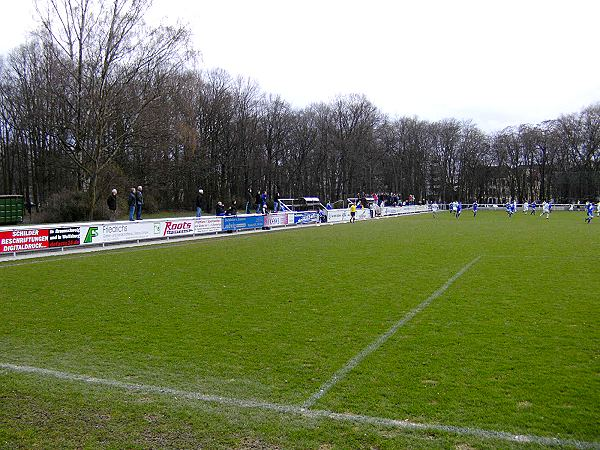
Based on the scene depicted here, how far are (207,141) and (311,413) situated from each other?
5904 cm

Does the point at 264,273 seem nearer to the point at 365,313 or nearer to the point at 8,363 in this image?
the point at 365,313

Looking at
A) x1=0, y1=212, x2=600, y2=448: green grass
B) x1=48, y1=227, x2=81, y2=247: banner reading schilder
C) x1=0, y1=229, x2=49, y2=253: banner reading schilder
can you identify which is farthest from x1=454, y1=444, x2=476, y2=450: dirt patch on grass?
x1=48, y1=227, x2=81, y2=247: banner reading schilder

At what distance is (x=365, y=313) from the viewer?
911 cm

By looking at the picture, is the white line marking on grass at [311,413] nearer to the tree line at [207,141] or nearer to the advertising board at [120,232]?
the advertising board at [120,232]

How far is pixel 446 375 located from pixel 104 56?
31817 mm

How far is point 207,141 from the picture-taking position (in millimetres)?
61500

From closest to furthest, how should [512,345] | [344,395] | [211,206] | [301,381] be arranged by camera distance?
1. [344,395]
2. [301,381]
3. [512,345]
4. [211,206]

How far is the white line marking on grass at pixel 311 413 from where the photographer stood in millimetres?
4294

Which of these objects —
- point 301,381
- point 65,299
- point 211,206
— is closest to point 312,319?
point 301,381

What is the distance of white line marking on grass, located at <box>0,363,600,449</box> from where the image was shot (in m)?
4.29

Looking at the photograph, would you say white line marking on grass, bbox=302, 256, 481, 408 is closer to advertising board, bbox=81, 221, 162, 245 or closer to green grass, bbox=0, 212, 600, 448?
green grass, bbox=0, 212, 600, 448

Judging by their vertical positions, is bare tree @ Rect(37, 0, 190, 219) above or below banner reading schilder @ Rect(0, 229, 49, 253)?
above

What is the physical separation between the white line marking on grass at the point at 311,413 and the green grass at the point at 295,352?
0.31 feet

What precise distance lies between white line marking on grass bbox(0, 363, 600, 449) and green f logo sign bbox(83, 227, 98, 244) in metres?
14.9
